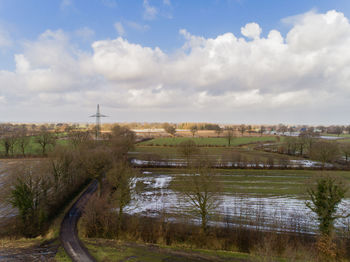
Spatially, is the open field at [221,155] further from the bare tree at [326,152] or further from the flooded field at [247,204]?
the flooded field at [247,204]

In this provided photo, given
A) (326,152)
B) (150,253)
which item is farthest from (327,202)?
(326,152)

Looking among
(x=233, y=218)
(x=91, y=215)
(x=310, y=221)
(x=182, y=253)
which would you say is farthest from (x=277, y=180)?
(x=91, y=215)

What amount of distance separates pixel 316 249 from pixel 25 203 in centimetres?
2771

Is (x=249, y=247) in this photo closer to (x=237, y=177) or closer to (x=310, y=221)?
(x=310, y=221)

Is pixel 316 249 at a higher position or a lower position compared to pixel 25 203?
lower

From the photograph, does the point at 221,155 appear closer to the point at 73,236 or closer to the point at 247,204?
the point at 247,204

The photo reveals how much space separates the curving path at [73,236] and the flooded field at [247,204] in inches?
239

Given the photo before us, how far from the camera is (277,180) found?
33625mm

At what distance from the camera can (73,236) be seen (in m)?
17.2

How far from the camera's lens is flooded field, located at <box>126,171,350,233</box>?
1912 cm

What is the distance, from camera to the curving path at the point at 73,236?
46.6ft

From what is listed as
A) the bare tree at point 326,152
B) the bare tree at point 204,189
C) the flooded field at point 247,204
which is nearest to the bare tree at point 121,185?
the flooded field at point 247,204

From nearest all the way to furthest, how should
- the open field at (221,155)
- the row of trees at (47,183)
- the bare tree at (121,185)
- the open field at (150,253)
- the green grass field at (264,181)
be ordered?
1. the open field at (150,253)
2. the row of trees at (47,183)
3. the bare tree at (121,185)
4. the green grass field at (264,181)
5. the open field at (221,155)

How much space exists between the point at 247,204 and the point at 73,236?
792 inches
